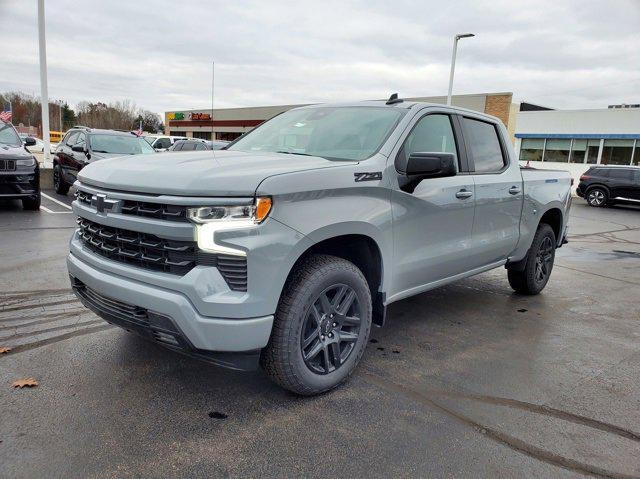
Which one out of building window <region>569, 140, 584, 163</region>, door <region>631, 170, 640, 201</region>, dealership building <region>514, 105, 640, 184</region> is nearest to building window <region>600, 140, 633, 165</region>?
dealership building <region>514, 105, 640, 184</region>

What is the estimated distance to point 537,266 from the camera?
580 cm

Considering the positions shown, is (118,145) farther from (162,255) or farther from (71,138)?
(162,255)

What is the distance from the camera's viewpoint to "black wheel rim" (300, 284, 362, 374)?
314 cm

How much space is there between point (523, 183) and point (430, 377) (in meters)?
2.50

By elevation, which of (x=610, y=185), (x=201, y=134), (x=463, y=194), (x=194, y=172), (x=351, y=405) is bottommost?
(x=351, y=405)

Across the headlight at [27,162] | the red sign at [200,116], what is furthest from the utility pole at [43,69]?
the red sign at [200,116]

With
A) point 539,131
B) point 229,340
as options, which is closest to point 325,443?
point 229,340

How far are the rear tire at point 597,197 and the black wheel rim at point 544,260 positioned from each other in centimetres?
1644

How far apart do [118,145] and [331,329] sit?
34.3ft

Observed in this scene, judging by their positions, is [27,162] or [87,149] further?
[87,149]

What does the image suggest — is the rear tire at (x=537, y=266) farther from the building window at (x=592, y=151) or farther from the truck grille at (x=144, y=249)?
the building window at (x=592, y=151)

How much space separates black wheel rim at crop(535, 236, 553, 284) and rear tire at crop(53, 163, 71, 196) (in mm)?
11416

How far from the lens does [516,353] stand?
4.15m

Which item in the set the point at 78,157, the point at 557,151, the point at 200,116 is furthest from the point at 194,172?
the point at 200,116
